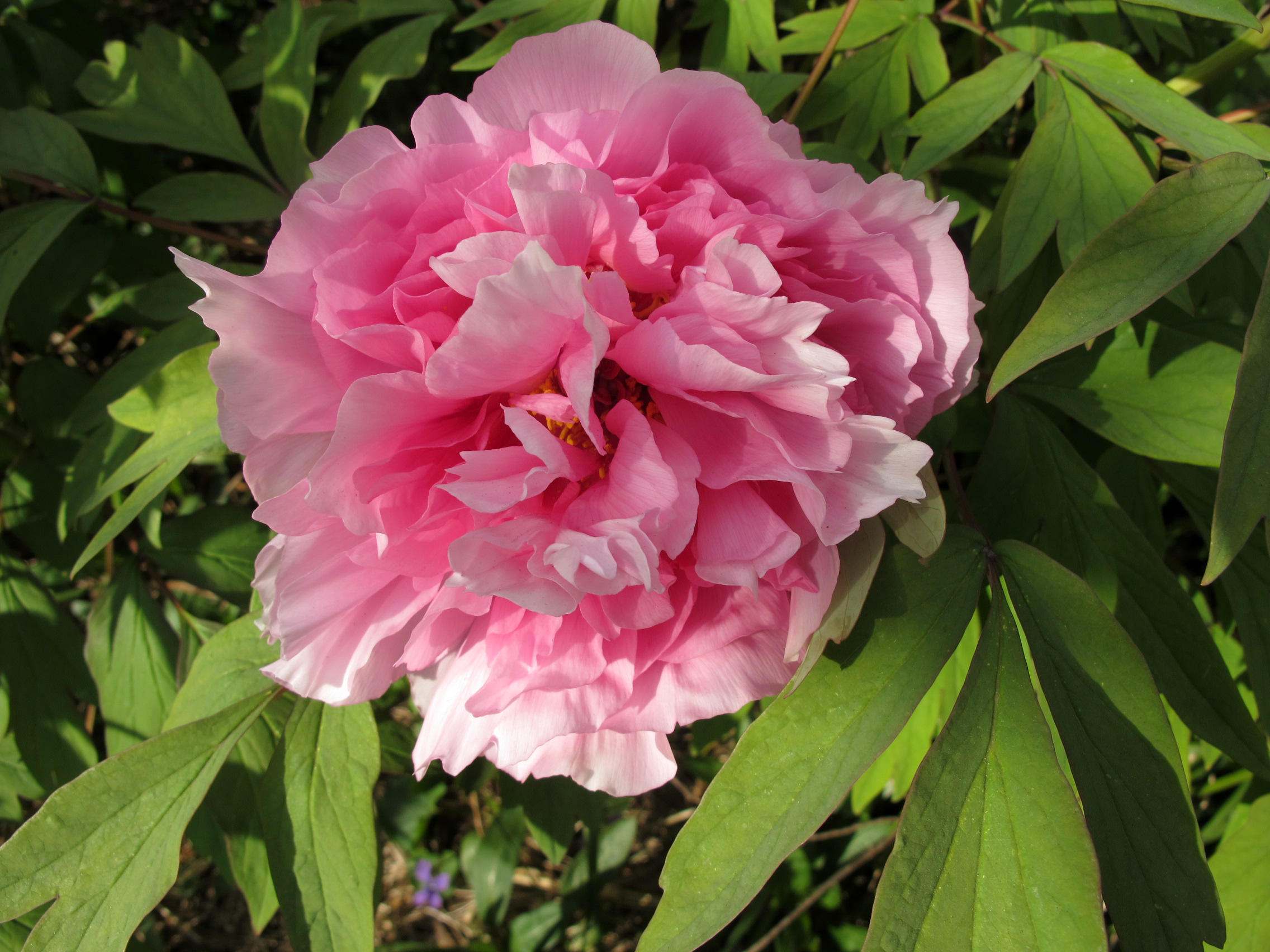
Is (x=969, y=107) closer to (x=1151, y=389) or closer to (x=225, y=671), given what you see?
(x=1151, y=389)

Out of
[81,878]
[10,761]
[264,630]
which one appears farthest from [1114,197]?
[10,761]

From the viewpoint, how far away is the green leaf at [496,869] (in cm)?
214

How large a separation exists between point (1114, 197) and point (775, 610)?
601 mm

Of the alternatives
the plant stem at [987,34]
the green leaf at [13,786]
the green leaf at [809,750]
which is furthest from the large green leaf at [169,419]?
the plant stem at [987,34]

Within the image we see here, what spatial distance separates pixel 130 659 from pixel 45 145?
0.74 meters

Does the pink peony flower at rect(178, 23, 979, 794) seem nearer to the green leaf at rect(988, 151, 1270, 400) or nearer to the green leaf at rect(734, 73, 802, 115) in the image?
the green leaf at rect(988, 151, 1270, 400)

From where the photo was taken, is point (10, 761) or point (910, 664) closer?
point (910, 664)

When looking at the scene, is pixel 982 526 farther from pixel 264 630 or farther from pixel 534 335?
pixel 264 630

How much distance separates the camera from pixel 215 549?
4.36 feet

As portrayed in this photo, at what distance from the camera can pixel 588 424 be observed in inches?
25.0

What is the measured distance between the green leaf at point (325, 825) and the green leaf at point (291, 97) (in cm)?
76

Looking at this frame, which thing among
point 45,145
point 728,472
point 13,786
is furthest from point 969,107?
point 13,786

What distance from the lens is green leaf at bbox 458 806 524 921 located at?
2137mm

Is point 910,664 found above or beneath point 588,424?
beneath
